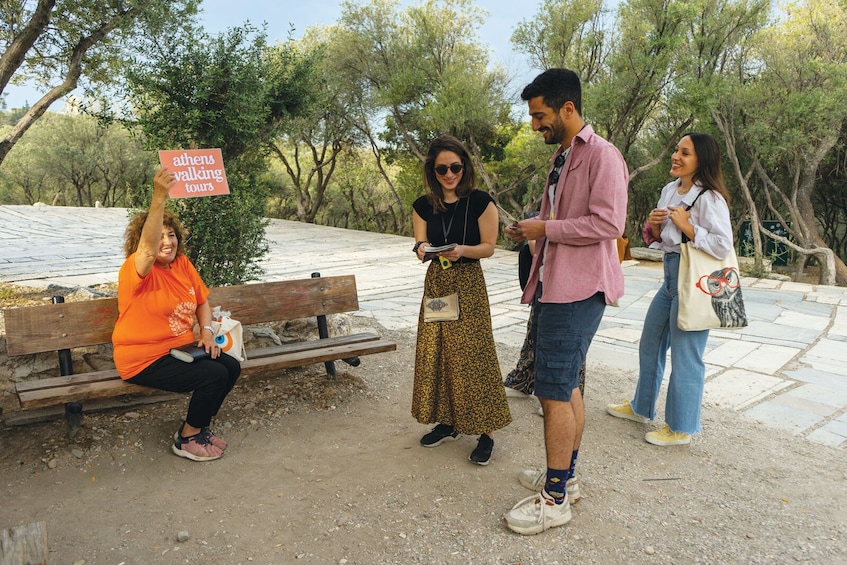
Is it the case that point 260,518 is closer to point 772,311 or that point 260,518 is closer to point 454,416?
point 454,416

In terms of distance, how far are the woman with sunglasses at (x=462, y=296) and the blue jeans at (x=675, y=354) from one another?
3.40ft

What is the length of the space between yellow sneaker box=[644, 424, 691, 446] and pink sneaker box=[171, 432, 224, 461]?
244 centimetres

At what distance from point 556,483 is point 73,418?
265 centimetres

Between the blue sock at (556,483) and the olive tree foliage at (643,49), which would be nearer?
the blue sock at (556,483)

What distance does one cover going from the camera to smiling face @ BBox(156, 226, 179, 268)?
318 centimetres

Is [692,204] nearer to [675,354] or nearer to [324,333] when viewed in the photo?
[675,354]

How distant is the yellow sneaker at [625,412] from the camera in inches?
149

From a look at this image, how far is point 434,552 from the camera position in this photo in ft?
7.87

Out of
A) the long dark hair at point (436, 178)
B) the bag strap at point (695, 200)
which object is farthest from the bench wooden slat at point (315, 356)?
the bag strap at point (695, 200)

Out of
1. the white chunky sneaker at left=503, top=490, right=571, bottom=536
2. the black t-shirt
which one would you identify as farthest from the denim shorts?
the black t-shirt

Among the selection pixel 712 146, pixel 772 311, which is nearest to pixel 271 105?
pixel 712 146

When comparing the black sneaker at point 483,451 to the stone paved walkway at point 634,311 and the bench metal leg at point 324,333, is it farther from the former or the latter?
the stone paved walkway at point 634,311

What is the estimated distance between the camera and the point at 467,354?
3.07 meters

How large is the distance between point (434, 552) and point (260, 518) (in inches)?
31.7
